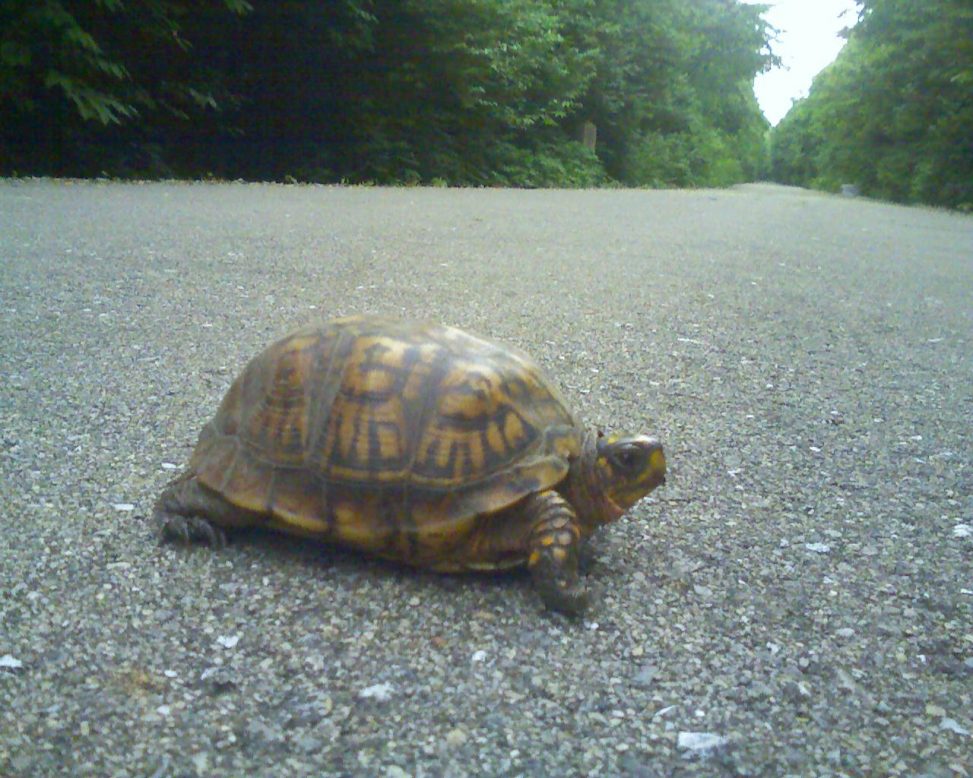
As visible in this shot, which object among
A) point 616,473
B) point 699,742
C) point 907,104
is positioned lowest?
point 699,742

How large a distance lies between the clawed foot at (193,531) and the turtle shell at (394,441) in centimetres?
9

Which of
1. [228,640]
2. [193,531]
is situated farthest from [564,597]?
[193,531]

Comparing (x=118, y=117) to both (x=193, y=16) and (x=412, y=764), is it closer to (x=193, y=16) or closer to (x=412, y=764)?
(x=193, y=16)

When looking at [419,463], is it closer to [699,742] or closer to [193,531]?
[193,531]

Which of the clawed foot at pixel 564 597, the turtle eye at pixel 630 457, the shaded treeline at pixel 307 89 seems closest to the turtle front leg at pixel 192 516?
the clawed foot at pixel 564 597

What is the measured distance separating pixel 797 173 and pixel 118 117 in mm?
73958

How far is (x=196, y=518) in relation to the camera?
7.11 ft

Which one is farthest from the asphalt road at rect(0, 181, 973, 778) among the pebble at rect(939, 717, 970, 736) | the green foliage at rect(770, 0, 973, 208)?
the green foliage at rect(770, 0, 973, 208)

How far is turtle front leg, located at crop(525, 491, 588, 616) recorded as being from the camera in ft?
6.20

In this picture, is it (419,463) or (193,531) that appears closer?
(419,463)

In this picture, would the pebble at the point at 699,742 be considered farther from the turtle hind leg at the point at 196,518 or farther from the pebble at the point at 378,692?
the turtle hind leg at the point at 196,518

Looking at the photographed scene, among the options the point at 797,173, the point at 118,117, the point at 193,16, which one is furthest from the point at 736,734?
the point at 797,173

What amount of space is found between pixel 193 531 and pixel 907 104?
23.9m

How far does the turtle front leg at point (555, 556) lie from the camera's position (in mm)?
1891
